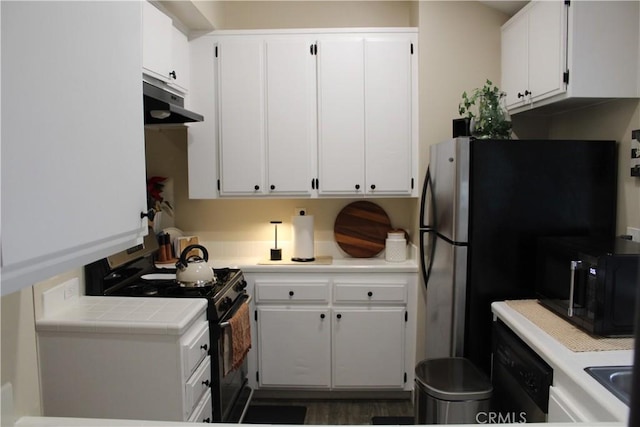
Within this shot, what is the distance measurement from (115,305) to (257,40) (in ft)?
6.33

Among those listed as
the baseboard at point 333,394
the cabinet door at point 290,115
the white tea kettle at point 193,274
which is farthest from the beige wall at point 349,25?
the baseboard at point 333,394

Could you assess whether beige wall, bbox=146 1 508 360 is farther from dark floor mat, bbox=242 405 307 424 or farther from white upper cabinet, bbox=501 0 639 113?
dark floor mat, bbox=242 405 307 424

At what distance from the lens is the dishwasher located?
1.51 metres

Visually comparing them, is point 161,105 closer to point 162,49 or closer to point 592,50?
point 162,49

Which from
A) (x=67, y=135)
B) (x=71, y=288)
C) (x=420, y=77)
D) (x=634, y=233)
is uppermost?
(x=420, y=77)

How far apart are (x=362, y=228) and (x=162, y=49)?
1.81 metres

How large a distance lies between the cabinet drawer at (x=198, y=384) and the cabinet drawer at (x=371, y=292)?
105 centimetres

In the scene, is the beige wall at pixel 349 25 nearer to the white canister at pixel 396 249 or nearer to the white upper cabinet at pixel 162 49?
the white canister at pixel 396 249

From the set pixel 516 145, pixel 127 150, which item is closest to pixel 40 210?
pixel 127 150

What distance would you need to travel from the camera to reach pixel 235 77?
2896 millimetres

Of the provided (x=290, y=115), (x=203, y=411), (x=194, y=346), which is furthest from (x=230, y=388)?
(x=290, y=115)

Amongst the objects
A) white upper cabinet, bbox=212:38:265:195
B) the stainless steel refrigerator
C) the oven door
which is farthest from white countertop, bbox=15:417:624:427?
white upper cabinet, bbox=212:38:265:195

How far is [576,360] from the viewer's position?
4.57ft

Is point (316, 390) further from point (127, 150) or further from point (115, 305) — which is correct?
point (127, 150)
